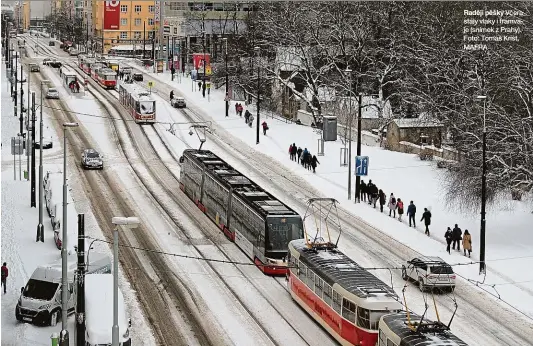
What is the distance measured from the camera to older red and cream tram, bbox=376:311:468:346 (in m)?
23.0

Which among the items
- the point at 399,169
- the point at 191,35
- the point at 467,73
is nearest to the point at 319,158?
the point at 399,169

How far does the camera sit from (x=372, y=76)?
65.6 metres

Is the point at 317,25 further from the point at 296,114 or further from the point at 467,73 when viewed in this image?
the point at 467,73

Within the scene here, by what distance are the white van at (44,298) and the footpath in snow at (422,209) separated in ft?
42.8

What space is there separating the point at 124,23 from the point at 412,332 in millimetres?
120916

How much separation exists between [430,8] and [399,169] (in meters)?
15.2

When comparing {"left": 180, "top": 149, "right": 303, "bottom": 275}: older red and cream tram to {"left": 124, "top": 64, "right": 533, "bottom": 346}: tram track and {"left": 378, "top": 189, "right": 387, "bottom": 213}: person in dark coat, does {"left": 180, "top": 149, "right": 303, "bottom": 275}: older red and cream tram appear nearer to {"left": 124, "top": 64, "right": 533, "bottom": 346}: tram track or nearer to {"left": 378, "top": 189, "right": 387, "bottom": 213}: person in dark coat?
{"left": 124, "top": 64, "right": 533, "bottom": 346}: tram track

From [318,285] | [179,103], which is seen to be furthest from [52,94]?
[318,285]

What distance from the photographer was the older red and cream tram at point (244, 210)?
35125 millimetres

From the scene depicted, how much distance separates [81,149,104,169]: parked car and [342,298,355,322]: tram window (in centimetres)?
3001

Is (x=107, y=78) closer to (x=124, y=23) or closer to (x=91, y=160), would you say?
(x=91, y=160)

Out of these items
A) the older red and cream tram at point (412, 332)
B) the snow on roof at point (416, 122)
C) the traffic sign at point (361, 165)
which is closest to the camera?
the older red and cream tram at point (412, 332)

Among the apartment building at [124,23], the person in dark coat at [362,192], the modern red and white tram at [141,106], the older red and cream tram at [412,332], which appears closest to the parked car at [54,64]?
the apartment building at [124,23]

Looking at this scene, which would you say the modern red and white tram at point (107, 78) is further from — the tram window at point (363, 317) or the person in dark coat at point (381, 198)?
the tram window at point (363, 317)
